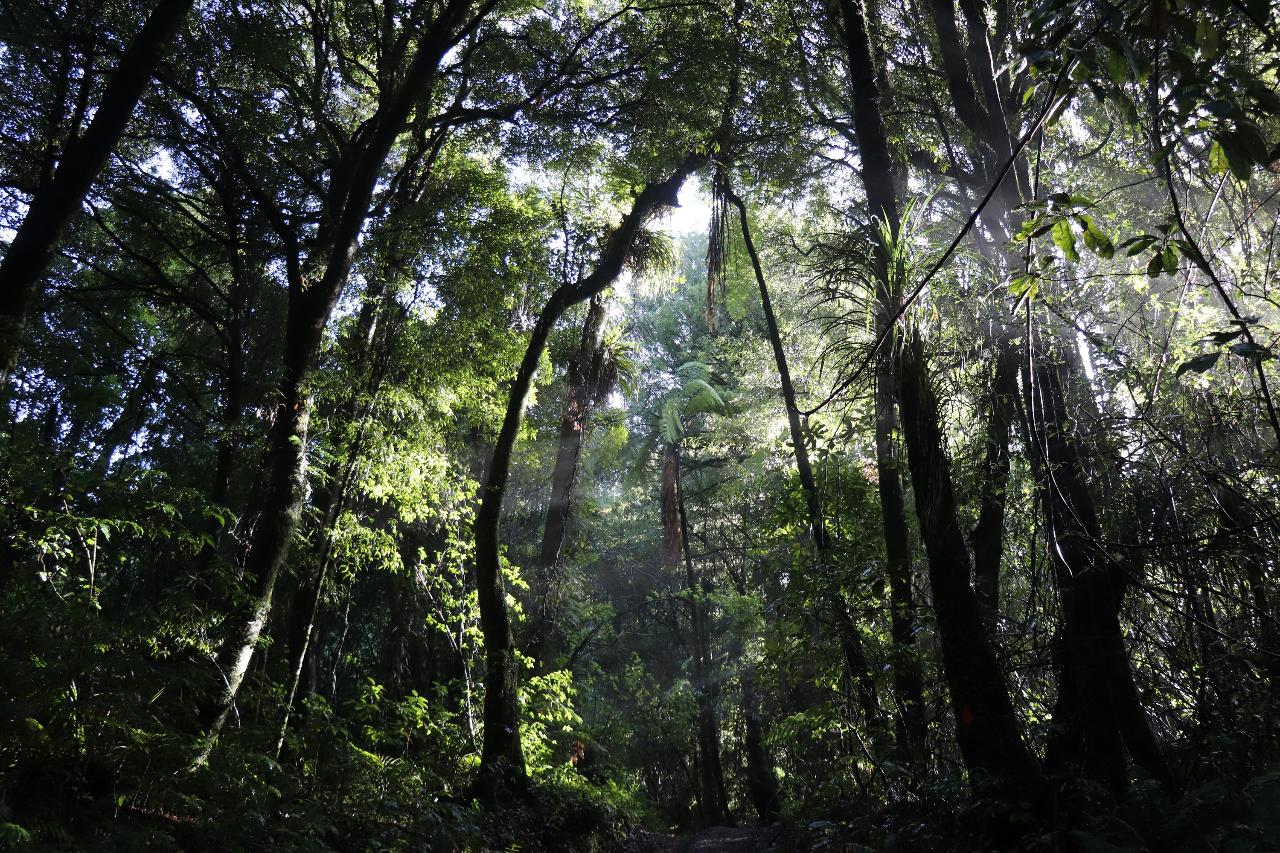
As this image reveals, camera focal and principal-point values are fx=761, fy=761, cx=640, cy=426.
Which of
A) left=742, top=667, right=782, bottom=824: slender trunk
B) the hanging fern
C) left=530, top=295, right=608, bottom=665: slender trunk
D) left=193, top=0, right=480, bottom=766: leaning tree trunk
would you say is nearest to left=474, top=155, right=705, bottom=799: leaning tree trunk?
the hanging fern

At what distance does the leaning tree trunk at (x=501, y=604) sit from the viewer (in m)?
7.74

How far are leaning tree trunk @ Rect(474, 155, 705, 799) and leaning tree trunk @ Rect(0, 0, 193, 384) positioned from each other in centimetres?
458

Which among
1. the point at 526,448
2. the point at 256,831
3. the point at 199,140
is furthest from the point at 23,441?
the point at 526,448

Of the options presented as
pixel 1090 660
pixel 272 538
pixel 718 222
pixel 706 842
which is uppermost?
pixel 718 222

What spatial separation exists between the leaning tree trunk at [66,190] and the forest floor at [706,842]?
792 cm

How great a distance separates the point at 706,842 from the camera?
34.7 ft

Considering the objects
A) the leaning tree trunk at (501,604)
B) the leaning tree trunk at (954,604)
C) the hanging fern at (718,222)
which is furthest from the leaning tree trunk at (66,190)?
the hanging fern at (718,222)

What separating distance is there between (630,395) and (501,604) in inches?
A: 265

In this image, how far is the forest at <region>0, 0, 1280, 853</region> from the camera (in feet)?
12.5

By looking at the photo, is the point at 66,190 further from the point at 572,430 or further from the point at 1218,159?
the point at 572,430

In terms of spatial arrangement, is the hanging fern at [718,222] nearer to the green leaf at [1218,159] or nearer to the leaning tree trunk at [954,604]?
the leaning tree trunk at [954,604]

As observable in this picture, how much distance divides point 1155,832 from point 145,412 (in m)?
11.3

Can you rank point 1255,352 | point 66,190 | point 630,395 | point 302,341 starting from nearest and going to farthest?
point 1255,352
point 66,190
point 302,341
point 630,395

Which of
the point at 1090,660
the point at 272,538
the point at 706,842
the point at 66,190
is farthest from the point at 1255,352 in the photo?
the point at 706,842
